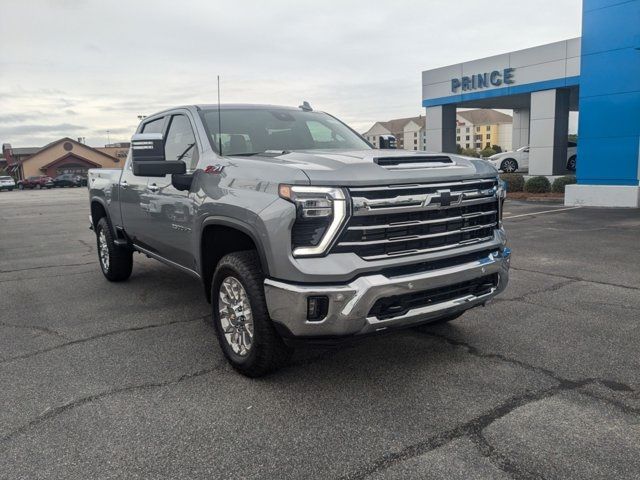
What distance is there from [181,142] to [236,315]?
1.96 meters

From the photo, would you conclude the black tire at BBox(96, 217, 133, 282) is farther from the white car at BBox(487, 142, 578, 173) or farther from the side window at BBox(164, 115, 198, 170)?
the white car at BBox(487, 142, 578, 173)

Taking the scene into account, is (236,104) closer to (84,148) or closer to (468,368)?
(468,368)

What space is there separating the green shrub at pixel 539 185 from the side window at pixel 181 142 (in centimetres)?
1720

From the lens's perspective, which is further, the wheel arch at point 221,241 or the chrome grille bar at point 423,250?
the wheel arch at point 221,241

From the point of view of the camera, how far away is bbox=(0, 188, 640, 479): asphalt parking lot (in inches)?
112

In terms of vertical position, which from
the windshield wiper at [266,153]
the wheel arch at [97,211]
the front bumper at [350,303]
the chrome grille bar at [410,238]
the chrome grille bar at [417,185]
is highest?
the windshield wiper at [266,153]

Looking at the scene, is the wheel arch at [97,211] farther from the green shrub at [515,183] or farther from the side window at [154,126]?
the green shrub at [515,183]

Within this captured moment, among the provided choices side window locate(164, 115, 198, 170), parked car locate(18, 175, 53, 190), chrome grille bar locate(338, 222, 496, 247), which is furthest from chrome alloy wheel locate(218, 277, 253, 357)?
parked car locate(18, 175, 53, 190)

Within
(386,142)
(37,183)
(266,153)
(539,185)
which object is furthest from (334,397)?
(37,183)

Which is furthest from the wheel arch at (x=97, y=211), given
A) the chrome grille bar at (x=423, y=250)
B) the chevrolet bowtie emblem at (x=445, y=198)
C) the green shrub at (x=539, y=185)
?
the green shrub at (x=539, y=185)

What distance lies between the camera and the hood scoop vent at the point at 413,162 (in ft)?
11.8

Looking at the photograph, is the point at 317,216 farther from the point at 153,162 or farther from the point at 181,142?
the point at 181,142

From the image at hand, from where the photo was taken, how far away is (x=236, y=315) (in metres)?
3.94

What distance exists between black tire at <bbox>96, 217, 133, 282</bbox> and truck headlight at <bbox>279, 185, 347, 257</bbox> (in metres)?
4.00
